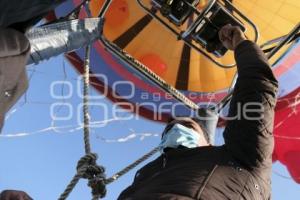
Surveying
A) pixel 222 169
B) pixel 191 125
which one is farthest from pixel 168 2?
pixel 222 169

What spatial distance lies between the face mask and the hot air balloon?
7.28 feet

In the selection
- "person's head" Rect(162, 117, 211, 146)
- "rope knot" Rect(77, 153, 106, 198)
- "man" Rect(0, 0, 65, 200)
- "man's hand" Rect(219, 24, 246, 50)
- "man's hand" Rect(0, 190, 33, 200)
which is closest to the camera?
"man" Rect(0, 0, 65, 200)

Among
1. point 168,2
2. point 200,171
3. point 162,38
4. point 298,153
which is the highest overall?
point 168,2

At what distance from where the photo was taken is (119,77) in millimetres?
4773

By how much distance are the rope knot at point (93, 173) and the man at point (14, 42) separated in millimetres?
1038

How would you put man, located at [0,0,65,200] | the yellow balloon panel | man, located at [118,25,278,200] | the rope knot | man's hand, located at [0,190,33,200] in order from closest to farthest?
man, located at [0,0,65,200] → man, located at [118,25,278,200] → man's hand, located at [0,190,33,200] → the rope knot → the yellow balloon panel

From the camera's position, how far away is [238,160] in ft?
5.19

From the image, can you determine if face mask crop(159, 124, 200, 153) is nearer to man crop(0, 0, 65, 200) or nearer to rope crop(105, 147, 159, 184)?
rope crop(105, 147, 159, 184)

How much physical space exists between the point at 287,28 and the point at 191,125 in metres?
2.63

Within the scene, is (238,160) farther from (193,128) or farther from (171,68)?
(171,68)

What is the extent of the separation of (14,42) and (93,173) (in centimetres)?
117

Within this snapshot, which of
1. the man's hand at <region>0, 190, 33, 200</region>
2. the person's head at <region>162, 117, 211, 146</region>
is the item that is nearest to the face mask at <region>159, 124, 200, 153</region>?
the person's head at <region>162, 117, 211, 146</region>

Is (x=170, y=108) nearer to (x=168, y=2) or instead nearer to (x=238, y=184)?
(x=168, y=2)

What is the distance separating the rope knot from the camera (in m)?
2.10
